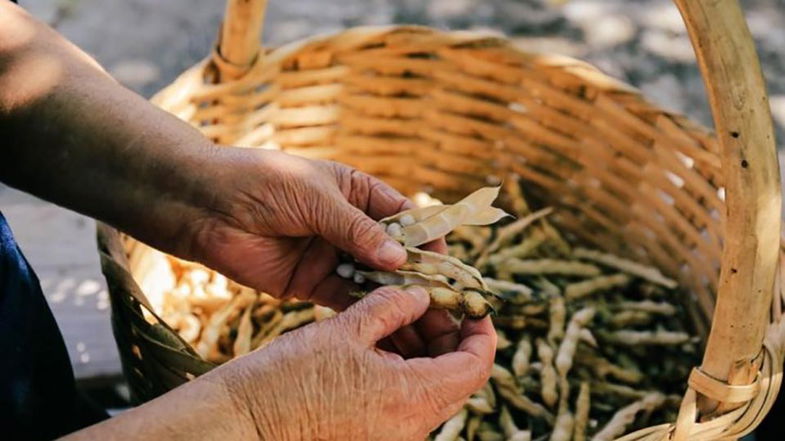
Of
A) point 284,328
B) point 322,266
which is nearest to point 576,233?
point 284,328

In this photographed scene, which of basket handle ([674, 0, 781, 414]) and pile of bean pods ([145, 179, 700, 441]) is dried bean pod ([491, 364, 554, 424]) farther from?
basket handle ([674, 0, 781, 414])

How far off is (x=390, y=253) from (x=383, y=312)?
0.15m

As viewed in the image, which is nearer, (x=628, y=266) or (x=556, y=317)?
(x=556, y=317)

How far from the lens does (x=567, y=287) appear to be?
172 centimetres

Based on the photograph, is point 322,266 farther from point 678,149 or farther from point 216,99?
point 678,149

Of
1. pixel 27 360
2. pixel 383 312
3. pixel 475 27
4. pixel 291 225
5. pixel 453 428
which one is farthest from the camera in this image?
Result: pixel 475 27

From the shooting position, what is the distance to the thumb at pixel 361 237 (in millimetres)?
1125

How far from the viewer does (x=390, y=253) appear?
44.1 inches

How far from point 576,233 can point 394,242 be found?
829mm

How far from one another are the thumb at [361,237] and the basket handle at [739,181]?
0.36m

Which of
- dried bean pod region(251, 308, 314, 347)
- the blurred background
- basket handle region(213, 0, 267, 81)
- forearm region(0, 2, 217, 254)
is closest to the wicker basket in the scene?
basket handle region(213, 0, 267, 81)

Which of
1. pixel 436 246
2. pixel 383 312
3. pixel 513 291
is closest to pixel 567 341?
pixel 513 291

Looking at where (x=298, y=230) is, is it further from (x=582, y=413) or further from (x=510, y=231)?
(x=510, y=231)

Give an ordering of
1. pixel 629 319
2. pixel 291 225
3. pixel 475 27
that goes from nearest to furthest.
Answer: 1. pixel 291 225
2. pixel 629 319
3. pixel 475 27
